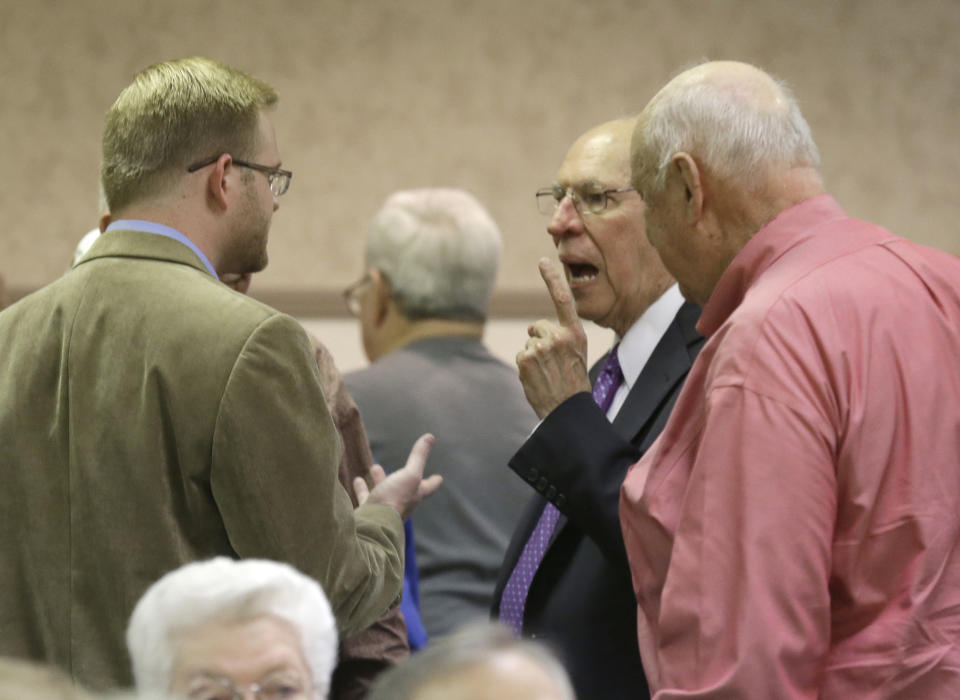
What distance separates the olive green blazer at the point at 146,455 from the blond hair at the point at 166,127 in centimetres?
10

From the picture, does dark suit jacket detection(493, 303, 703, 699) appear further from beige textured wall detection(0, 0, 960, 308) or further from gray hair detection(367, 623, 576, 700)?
beige textured wall detection(0, 0, 960, 308)

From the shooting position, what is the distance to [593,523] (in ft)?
6.50

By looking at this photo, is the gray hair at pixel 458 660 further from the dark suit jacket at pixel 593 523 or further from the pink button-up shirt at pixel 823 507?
the dark suit jacket at pixel 593 523

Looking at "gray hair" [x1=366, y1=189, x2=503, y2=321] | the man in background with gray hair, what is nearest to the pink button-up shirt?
the man in background with gray hair

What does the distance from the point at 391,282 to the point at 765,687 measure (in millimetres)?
1836

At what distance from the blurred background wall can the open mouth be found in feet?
8.62

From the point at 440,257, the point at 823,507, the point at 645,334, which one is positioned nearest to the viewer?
the point at 823,507

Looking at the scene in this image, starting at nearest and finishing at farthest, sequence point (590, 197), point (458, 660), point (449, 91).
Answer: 1. point (458, 660)
2. point (590, 197)
3. point (449, 91)

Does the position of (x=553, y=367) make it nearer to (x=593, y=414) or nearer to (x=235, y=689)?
(x=593, y=414)

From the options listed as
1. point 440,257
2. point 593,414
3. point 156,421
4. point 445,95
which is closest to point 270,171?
point 156,421

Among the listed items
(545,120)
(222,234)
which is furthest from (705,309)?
(545,120)

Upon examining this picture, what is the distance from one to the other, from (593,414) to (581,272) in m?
0.50

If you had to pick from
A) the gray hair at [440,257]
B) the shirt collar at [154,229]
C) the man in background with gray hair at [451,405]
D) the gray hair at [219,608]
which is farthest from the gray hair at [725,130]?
the gray hair at [440,257]

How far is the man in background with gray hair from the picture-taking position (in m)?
2.92
